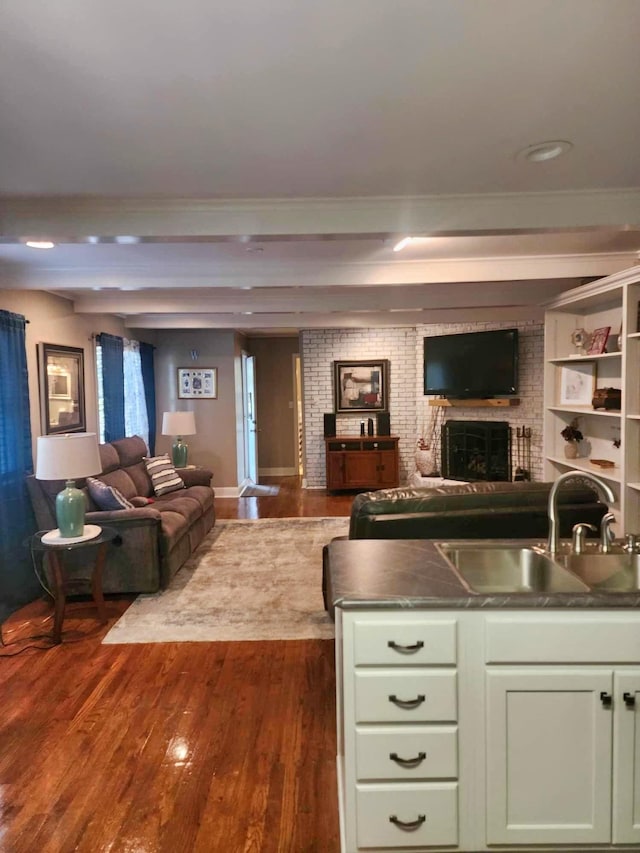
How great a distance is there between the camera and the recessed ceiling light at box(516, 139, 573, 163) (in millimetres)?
2049

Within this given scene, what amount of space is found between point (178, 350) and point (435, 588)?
21.3 feet

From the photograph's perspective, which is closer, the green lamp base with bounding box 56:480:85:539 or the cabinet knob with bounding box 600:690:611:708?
the cabinet knob with bounding box 600:690:611:708

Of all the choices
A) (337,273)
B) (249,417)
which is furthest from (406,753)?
(249,417)

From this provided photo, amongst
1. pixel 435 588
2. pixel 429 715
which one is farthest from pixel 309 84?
pixel 429 715

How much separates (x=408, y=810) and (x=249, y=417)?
7.13 metres

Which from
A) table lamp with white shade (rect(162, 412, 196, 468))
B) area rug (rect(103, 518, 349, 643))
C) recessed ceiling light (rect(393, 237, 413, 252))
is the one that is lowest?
area rug (rect(103, 518, 349, 643))

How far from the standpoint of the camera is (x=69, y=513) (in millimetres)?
3518

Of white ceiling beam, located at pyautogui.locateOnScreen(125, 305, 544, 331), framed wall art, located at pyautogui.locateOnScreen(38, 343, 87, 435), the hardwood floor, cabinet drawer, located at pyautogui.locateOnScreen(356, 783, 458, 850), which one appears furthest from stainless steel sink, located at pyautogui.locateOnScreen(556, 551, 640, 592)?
white ceiling beam, located at pyautogui.locateOnScreen(125, 305, 544, 331)

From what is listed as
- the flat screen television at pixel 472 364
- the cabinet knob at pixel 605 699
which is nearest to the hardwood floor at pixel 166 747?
the cabinet knob at pixel 605 699

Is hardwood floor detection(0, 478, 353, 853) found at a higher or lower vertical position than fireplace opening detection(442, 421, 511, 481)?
lower

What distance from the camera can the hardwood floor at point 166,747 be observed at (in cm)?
192

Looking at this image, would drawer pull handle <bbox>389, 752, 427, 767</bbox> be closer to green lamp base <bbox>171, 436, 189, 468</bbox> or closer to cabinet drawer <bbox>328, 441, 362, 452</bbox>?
green lamp base <bbox>171, 436, 189, 468</bbox>

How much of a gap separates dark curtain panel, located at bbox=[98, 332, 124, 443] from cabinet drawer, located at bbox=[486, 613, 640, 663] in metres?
4.89

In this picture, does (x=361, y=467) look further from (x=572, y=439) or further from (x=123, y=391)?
(x=572, y=439)
